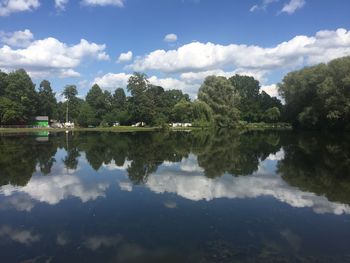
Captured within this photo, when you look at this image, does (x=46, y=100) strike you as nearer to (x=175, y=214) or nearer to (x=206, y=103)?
(x=206, y=103)

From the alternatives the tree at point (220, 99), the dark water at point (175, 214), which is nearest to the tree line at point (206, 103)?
the tree at point (220, 99)

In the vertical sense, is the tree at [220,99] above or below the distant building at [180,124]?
above

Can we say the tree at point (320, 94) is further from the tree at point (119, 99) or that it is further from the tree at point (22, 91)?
the tree at point (22, 91)

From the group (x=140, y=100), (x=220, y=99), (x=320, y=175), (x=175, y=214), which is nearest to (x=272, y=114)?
(x=220, y=99)

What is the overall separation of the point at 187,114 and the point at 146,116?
1293 cm

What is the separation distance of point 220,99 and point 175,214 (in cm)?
8208

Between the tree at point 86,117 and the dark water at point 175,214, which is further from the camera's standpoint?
the tree at point 86,117

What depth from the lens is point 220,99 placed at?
3644 inches

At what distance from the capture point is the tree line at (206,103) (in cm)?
6421

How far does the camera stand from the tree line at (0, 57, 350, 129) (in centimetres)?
6421

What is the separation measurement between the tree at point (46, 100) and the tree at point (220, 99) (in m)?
54.8

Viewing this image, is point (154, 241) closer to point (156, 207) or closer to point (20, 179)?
point (156, 207)

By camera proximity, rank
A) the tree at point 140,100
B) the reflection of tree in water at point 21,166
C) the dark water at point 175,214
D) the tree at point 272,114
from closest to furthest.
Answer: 1. the dark water at point 175,214
2. the reflection of tree in water at point 21,166
3. the tree at point 140,100
4. the tree at point 272,114

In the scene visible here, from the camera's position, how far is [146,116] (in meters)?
102
